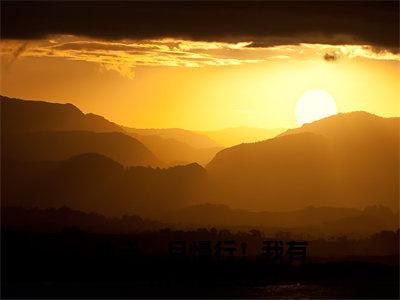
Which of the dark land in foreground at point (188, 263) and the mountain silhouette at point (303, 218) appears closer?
the dark land in foreground at point (188, 263)

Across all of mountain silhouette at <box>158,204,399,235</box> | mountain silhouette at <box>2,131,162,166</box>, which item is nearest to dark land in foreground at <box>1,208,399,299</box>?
mountain silhouette at <box>158,204,399,235</box>

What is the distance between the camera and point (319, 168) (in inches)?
1193

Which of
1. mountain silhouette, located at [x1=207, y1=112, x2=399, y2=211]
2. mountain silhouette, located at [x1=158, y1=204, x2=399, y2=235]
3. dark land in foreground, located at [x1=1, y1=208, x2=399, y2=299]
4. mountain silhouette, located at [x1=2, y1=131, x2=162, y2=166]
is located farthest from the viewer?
mountain silhouette, located at [x1=207, y1=112, x2=399, y2=211]

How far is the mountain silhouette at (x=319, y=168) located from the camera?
94.7 feet

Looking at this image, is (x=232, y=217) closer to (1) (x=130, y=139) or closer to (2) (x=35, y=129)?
(1) (x=130, y=139)

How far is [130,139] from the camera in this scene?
27.6 meters

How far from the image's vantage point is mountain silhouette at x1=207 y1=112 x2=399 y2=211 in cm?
2886

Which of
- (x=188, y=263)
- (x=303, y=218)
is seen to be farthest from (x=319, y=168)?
(x=188, y=263)

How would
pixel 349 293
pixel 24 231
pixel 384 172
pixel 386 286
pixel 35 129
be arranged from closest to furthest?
pixel 349 293
pixel 386 286
pixel 24 231
pixel 35 129
pixel 384 172

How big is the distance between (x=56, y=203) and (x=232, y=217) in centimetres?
582

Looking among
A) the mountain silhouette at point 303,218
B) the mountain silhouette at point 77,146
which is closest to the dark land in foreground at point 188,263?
the mountain silhouette at point 303,218

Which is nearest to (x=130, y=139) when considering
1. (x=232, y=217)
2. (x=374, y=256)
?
(x=232, y=217)

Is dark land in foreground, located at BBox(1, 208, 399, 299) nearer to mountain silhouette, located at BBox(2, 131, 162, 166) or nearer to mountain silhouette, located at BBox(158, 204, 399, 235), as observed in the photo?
mountain silhouette, located at BBox(158, 204, 399, 235)

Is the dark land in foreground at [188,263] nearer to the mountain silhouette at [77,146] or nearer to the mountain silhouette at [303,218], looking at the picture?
the mountain silhouette at [303,218]
